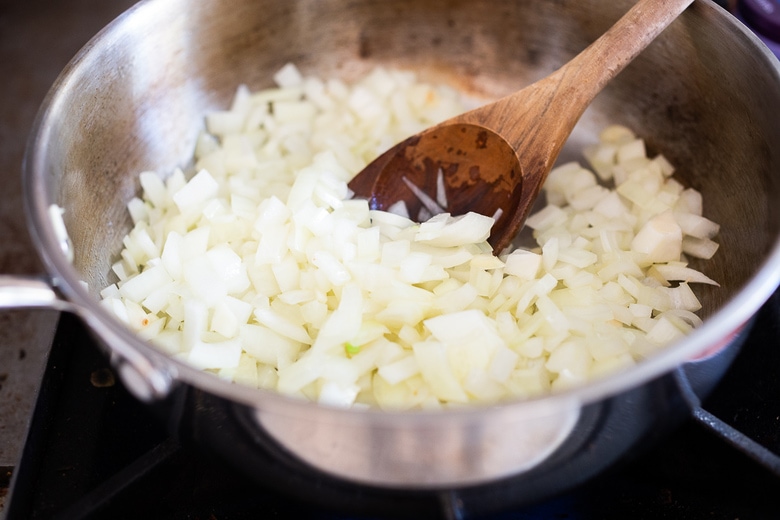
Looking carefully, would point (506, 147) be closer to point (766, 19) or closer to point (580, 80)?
point (580, 80)

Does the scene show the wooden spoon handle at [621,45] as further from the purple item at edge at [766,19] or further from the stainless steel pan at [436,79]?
the purple item at edge at [766,19]

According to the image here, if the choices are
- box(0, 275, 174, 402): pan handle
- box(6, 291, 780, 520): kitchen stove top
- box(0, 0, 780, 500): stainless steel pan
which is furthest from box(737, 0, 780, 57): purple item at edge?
box(0, 275, 174, 402): pan handle

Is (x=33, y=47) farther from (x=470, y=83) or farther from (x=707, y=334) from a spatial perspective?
(x=707, y=334)

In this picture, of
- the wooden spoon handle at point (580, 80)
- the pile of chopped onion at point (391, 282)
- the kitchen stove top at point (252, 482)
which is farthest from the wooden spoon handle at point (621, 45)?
the kitchen stove top at point (252, 482)

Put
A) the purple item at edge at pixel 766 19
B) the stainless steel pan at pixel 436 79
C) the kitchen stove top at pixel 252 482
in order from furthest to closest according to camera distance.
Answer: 1. the purple item at edge at pixel 766 19
2. the kitchen stove top at pixel 252 482
3. the stainless steel pan at pixel 436 79

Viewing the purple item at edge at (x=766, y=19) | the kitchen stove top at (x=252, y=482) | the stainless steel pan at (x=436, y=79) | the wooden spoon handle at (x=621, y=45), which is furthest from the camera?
the purple item at edge at (x=766, y=19)
